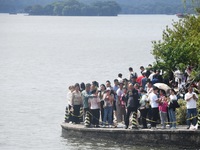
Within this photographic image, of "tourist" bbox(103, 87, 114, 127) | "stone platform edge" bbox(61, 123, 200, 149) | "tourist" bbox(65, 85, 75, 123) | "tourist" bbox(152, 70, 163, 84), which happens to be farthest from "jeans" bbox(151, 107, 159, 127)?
"tourist" bbox(152, 70, 163, 84)

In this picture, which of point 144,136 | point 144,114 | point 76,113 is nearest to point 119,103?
point 76,113

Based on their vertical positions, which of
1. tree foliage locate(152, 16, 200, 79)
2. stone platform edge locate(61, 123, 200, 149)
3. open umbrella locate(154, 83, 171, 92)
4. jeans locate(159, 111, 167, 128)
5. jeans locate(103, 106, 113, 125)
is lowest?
stone platform edge locate(61, 123, 200, 149)

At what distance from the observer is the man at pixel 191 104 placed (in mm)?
32906

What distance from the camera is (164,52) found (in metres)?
42.6

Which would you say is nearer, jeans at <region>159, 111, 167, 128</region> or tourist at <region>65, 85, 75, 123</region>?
jeans at <region>159, 111, 167, 128</region>

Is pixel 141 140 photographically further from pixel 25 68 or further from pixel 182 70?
pixel 25 68

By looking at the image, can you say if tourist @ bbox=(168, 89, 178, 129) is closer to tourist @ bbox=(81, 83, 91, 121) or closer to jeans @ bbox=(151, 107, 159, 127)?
jeans @ bbox=(151, 107, 159, 127)

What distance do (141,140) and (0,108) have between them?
60.9 feet

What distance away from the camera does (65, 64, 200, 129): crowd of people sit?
33.6 meters

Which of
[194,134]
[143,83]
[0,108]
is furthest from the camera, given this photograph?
[0,108]

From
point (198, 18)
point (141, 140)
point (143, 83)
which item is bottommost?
point (141, 140)

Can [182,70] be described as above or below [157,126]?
above

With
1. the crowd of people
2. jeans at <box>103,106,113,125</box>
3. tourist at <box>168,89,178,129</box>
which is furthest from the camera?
jeans at <box>103,106,113,125</box>

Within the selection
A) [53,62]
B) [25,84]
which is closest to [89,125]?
[25,84]
